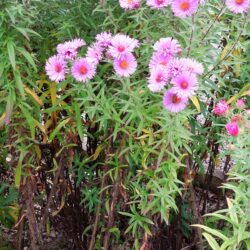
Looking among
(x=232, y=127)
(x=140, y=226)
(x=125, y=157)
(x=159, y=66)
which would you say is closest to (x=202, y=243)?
(x=140, y=226)

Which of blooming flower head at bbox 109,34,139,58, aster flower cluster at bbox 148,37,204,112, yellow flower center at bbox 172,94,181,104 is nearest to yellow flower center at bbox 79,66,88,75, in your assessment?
blooming flower head at bbox 109,34,139,58

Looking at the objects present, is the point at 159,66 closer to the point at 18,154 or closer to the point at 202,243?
the point at 18,154

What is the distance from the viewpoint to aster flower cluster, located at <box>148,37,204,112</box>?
201 centimetres

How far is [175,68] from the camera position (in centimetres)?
206

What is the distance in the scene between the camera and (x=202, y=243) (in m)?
2.85

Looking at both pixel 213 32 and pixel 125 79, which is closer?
pixel 125 79

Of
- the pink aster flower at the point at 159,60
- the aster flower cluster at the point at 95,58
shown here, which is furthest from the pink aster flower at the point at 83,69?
the pink aster flower at the point at 159,60

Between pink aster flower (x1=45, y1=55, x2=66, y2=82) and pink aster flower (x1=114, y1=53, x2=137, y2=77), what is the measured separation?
0.23m

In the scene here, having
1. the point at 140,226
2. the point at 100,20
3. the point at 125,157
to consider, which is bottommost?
the point at 140,226

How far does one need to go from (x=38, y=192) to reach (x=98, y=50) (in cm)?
126

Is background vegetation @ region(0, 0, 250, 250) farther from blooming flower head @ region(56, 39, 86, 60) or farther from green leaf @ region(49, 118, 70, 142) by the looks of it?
blooming flower head @ region(56, 39, 86, 60)

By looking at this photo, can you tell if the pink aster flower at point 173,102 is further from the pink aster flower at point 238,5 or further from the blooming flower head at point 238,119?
the pink aster flower at point 238,5

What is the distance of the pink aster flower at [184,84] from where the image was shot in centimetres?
200

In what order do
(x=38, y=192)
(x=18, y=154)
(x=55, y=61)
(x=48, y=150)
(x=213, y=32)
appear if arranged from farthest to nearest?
1. (x=38, y=192)
2. (x=48, y=150)
3. (x=18, y=154)
4. (x=213, y=32)
5. (x=55, y=61)
